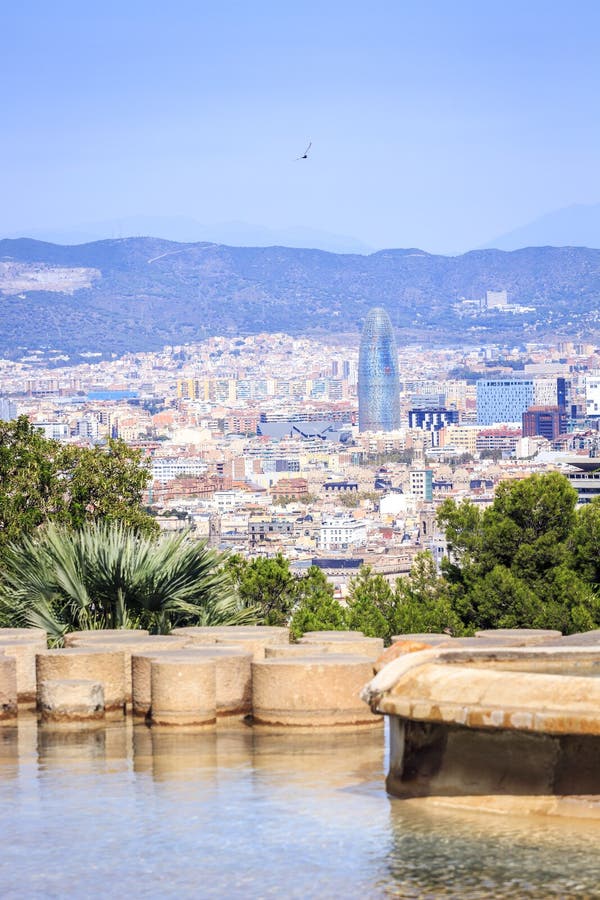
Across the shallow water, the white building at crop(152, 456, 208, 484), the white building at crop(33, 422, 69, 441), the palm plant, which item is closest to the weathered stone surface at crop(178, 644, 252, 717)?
the shallow water

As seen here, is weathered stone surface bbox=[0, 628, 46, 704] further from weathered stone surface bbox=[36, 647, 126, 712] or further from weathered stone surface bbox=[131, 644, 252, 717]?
weathered stone surface bbox=[131, 644, 252, 717]

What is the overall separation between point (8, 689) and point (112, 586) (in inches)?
45.0

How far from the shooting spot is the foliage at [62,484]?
Result: 33.6ft

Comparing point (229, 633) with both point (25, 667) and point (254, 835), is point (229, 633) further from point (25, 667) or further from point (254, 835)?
point (254, 835)

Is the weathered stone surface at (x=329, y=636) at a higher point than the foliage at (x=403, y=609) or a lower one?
higher

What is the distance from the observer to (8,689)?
5.85m

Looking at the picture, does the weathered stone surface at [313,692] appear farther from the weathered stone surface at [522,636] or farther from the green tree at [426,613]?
the green tree at [426,613]

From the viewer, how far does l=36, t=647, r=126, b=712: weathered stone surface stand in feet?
19.1

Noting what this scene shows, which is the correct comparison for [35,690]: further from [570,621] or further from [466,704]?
[570,621]

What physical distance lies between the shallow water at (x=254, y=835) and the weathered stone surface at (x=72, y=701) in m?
0.52

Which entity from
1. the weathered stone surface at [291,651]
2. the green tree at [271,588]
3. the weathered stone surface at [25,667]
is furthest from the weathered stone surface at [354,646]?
the green tree at [271,588]

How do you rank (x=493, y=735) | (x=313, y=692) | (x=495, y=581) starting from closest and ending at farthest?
(x=493, y=735) → (x=313, y=692) → (x=495, y=581)

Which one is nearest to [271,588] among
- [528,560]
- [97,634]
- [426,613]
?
[426,613]

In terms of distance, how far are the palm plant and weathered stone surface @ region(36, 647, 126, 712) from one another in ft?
3.10
